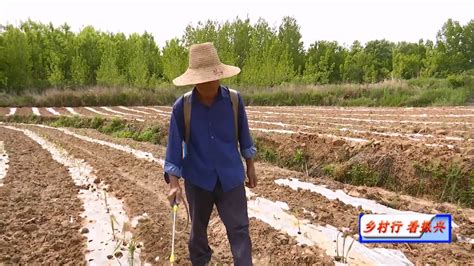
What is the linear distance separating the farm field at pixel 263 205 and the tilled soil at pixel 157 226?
0.01 meters

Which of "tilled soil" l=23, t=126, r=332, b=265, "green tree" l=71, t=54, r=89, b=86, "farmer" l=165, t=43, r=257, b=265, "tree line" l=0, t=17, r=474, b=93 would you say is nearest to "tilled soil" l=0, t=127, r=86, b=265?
"tilled soil" l=23, t=126, r=332, b=265

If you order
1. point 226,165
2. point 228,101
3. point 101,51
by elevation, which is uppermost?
point 101,51

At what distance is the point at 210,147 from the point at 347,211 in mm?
1908

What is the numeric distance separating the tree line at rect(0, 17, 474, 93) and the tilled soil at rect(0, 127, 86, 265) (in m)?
19.4

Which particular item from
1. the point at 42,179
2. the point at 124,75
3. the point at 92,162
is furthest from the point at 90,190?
the point at 124,75

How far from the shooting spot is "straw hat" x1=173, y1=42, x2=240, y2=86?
2.16 m

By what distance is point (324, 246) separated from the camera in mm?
2891

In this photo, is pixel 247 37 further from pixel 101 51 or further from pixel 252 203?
pixel 252 203

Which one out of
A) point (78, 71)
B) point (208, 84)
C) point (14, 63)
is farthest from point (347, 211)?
point (14, 63)

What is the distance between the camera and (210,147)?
2.29m

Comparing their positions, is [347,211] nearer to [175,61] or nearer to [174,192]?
[174,192]

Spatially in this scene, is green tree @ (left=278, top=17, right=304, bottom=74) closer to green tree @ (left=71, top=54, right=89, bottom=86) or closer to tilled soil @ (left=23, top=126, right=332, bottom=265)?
green tree @ (left=71, top=54, right=89, bottom=86)

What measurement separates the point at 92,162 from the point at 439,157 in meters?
5.00

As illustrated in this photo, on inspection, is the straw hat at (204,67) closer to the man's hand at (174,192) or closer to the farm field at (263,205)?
the man's hand at (174,192)
